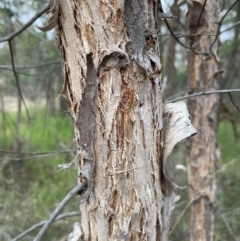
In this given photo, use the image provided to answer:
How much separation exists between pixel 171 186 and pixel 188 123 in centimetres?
19

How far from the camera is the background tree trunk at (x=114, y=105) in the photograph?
2.72ft

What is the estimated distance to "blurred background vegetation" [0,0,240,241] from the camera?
8.51 ft

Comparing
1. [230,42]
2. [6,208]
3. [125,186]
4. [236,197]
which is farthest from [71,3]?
[236,197]

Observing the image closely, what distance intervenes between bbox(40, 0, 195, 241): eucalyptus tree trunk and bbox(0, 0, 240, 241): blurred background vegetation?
1.12m

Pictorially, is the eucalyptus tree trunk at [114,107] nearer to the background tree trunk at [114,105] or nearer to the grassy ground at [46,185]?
the background tree trunk at [114,105]

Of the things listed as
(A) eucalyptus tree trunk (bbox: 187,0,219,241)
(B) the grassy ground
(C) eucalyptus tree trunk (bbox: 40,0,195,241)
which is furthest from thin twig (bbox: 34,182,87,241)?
(A) eucalyptus tree trunk (bbox: 187,0,219,241)

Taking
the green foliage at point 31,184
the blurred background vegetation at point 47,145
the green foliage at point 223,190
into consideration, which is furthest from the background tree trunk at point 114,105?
Result: the green foliage at point 223,190

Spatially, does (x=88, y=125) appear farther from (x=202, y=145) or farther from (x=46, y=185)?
(x=46, y=185)

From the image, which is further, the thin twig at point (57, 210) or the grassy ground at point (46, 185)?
the grassy ground at point (46, 185)

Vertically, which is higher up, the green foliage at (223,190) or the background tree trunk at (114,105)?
the background tree trunk at (114,105)

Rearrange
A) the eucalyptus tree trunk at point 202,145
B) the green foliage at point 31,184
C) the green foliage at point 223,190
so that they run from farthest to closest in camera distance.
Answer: the green foliage at point 223,190, the green foliage at point 31,184, the eucalyptus tree trunk at point 202,145

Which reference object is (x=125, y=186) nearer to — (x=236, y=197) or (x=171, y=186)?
(x=171, y=186)

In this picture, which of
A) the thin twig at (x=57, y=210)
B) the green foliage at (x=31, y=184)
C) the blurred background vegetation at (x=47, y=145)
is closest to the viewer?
the thin twig at (x=57, y=210)

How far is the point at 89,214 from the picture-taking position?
0.90 metres
